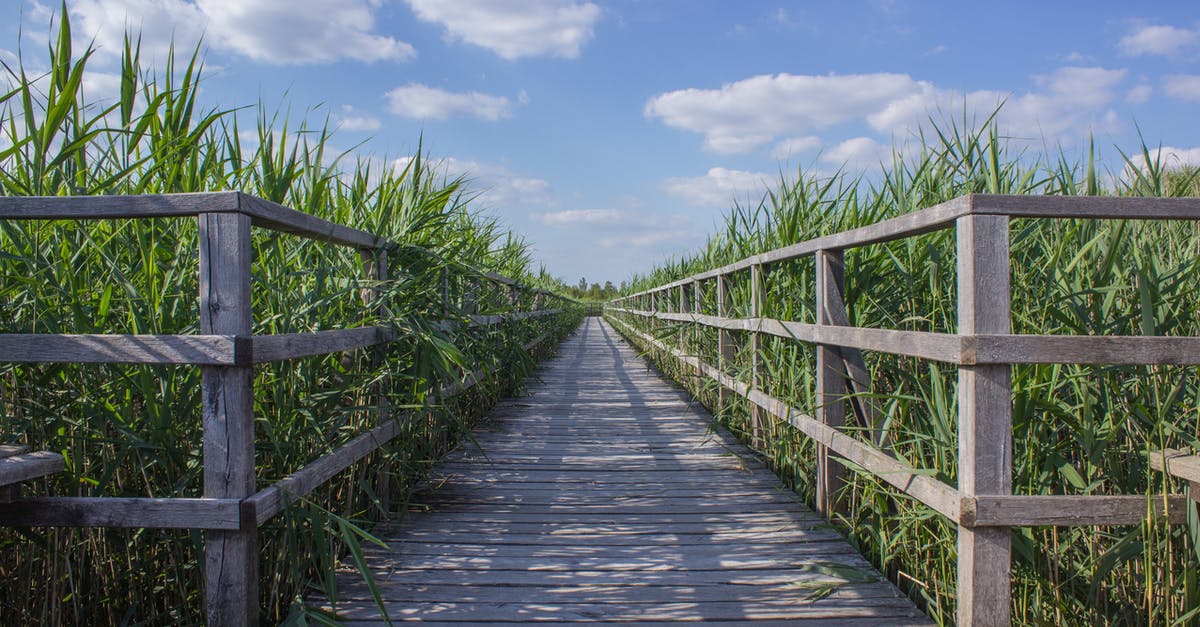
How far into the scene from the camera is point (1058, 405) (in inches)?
74.2

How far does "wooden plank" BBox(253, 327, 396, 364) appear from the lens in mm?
1807

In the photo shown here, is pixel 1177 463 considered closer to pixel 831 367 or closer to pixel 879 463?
pixel 879 463

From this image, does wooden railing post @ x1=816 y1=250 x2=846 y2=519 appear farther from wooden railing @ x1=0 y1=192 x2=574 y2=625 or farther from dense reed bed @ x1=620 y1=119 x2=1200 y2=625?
wooden railing @ x1=0 y1=192 x2=574 y2=625

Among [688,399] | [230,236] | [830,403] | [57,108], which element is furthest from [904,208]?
[688,399]

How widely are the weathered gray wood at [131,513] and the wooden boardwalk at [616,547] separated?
0.54m

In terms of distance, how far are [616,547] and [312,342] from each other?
1.36 m

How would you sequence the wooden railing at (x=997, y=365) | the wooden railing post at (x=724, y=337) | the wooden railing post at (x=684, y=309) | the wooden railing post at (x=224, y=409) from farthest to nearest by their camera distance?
the wooden railing post at (x=684, y=309)
the wooden railing post at (x=724, y=337)
the wooden railing post at (x=224, y=409)
the wooden railing at (x=997, y=365)

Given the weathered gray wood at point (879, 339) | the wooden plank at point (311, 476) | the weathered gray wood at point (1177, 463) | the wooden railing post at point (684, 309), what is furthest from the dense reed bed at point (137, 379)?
the wooden railing post at point (684, 309)

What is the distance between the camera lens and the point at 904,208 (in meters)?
2.90

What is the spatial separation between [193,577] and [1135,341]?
2629mm

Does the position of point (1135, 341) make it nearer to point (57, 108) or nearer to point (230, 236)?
point (230, 236)

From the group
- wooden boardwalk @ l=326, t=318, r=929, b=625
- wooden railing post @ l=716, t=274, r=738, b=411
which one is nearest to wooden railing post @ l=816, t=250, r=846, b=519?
wooden boardwalk @ l=326, t=318, r=929, b=625

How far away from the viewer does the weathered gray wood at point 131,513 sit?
5.69 feet

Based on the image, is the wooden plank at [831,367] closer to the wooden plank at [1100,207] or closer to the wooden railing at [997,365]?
the wooden railing at [997,365]
